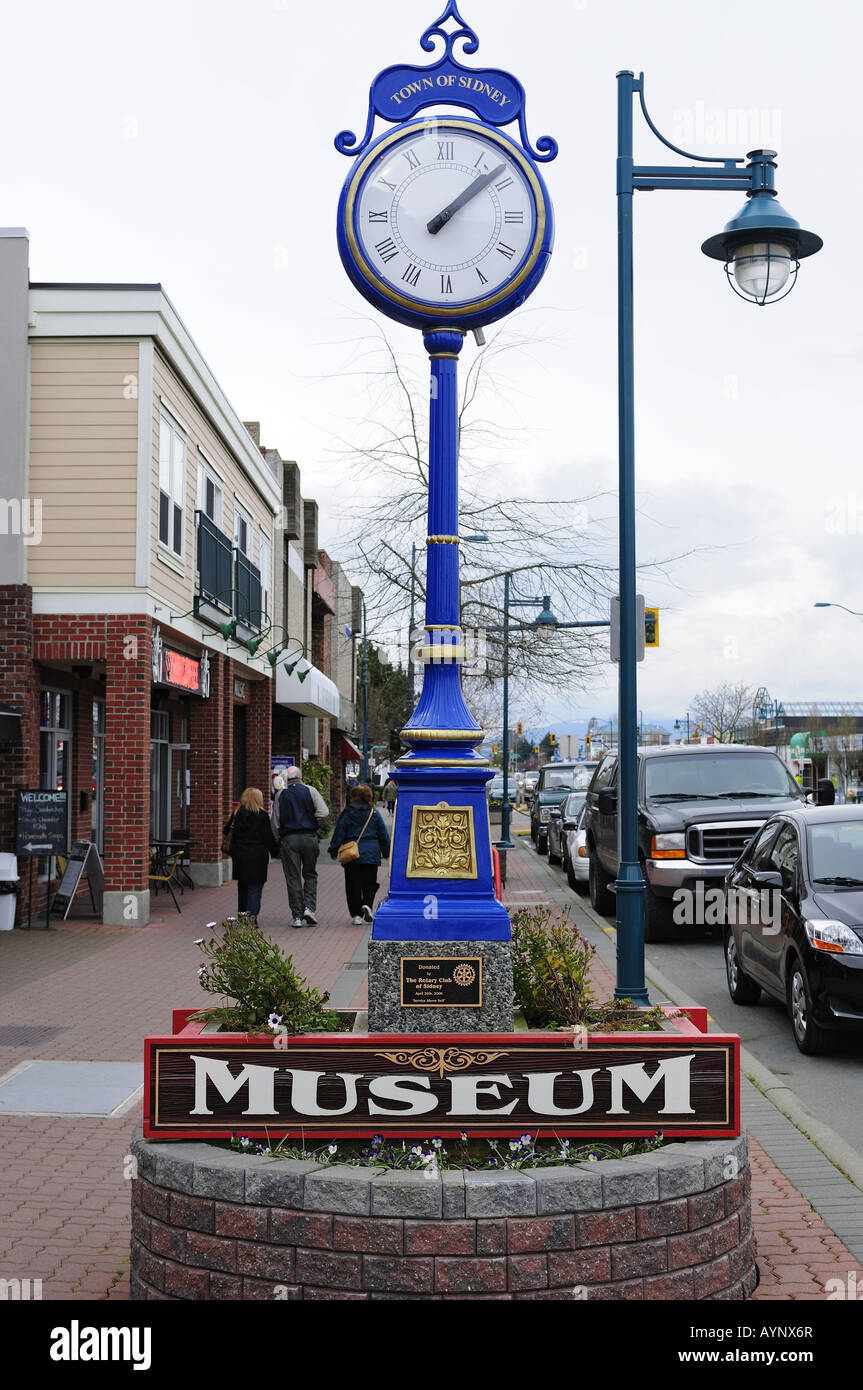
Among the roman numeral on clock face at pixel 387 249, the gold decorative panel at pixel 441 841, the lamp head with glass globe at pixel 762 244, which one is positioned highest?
the lamp head with glass globe at pixel 762 244

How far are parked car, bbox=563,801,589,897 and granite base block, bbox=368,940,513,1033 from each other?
1408cm

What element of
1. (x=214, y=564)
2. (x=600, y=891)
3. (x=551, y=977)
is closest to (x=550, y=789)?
(x=214, y=564)

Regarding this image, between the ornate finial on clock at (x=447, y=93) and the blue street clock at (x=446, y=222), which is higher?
the ornate finial on clock at (x=447, y=93)

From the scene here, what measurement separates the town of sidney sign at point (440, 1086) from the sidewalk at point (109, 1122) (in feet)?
2.50

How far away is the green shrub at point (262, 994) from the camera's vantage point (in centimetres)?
473

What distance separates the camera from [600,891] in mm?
17281

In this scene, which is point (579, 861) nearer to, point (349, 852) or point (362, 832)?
point (362, 832)

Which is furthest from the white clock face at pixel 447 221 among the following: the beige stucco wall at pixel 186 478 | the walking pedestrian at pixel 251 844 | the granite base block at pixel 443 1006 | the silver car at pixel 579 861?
the silver car at pixel 579 861

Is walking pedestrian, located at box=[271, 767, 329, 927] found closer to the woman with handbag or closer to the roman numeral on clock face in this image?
the woman with handbag

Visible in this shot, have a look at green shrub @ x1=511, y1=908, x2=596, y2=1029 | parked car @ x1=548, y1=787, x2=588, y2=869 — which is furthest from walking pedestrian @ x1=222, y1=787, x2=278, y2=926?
green shrub @ x1=511, y1=908, x2=596, y2=1029

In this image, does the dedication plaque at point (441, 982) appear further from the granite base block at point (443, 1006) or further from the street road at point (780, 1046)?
the street road at point (780, 1046)

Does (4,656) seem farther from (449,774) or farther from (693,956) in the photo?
(449,774)
